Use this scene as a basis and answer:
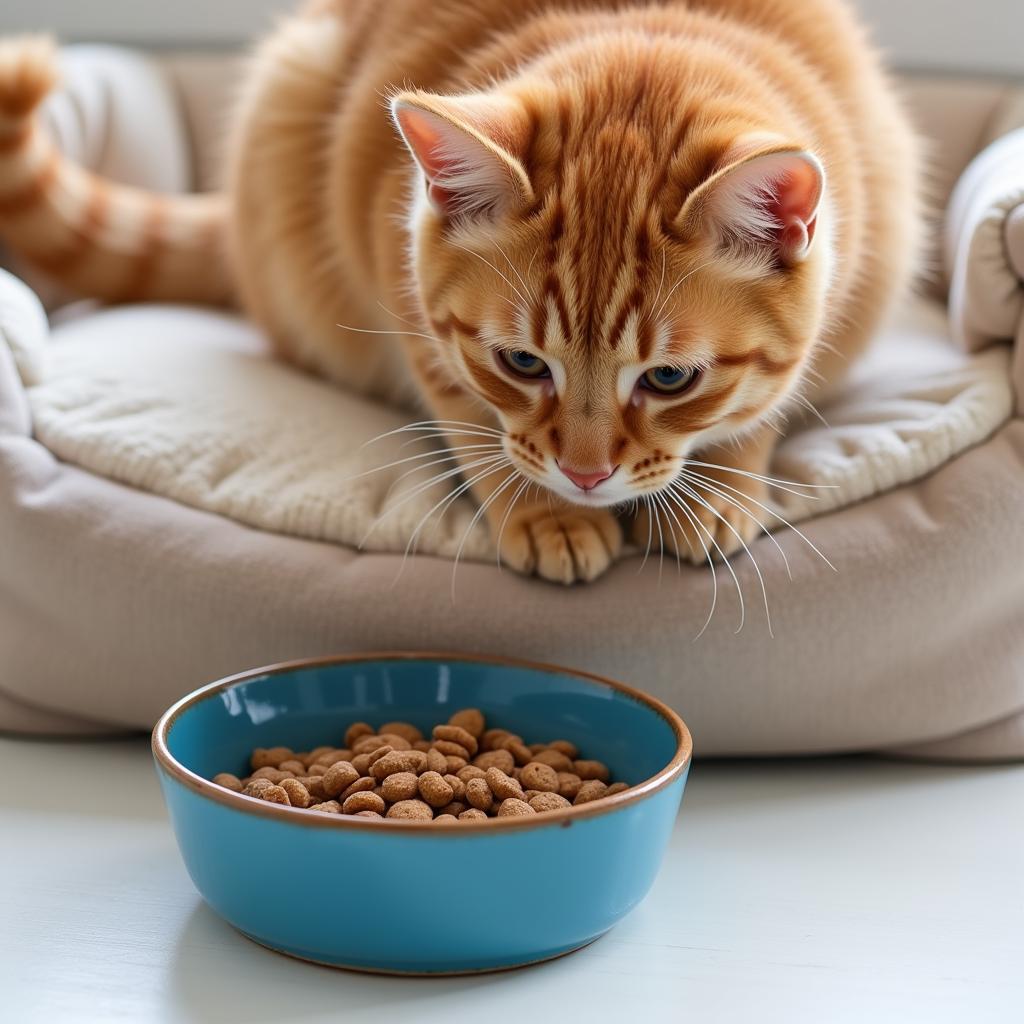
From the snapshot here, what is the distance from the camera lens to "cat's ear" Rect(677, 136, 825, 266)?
0.98 metres

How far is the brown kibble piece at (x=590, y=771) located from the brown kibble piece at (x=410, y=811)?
167mm

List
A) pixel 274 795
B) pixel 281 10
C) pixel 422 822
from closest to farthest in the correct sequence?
pixel 422 822 < pixel 274 795 < pixel 281 10

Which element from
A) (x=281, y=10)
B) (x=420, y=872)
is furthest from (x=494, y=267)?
(x=281, y=10)

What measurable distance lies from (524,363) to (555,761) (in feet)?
1.17

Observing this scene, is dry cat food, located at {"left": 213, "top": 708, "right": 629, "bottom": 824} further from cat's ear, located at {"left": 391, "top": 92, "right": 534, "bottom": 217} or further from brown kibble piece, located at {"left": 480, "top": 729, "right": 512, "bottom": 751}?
cat's ear, located at {"left": 391, "top": 92, "right": 534, "bottom": 217}

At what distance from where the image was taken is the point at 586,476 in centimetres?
111

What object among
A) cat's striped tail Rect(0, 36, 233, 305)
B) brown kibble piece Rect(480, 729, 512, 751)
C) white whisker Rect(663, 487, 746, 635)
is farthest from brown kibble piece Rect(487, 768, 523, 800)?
cat's striped tail Rect(0, 36, 233, 305)

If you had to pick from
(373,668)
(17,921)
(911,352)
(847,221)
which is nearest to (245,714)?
(373,668)

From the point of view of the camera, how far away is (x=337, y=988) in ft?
3.05

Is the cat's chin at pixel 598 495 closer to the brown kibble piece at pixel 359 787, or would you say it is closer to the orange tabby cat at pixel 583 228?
the orange tabby cat at pixel 583 228

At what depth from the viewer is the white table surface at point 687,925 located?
3.01ft

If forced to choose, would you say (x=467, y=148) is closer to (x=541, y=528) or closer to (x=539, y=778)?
(x=541, y=528)

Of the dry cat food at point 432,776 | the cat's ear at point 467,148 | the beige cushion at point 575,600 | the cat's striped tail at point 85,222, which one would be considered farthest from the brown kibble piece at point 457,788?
the cat's striped tail at point 85,222

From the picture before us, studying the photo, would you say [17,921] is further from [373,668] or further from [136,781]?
[373,668]
